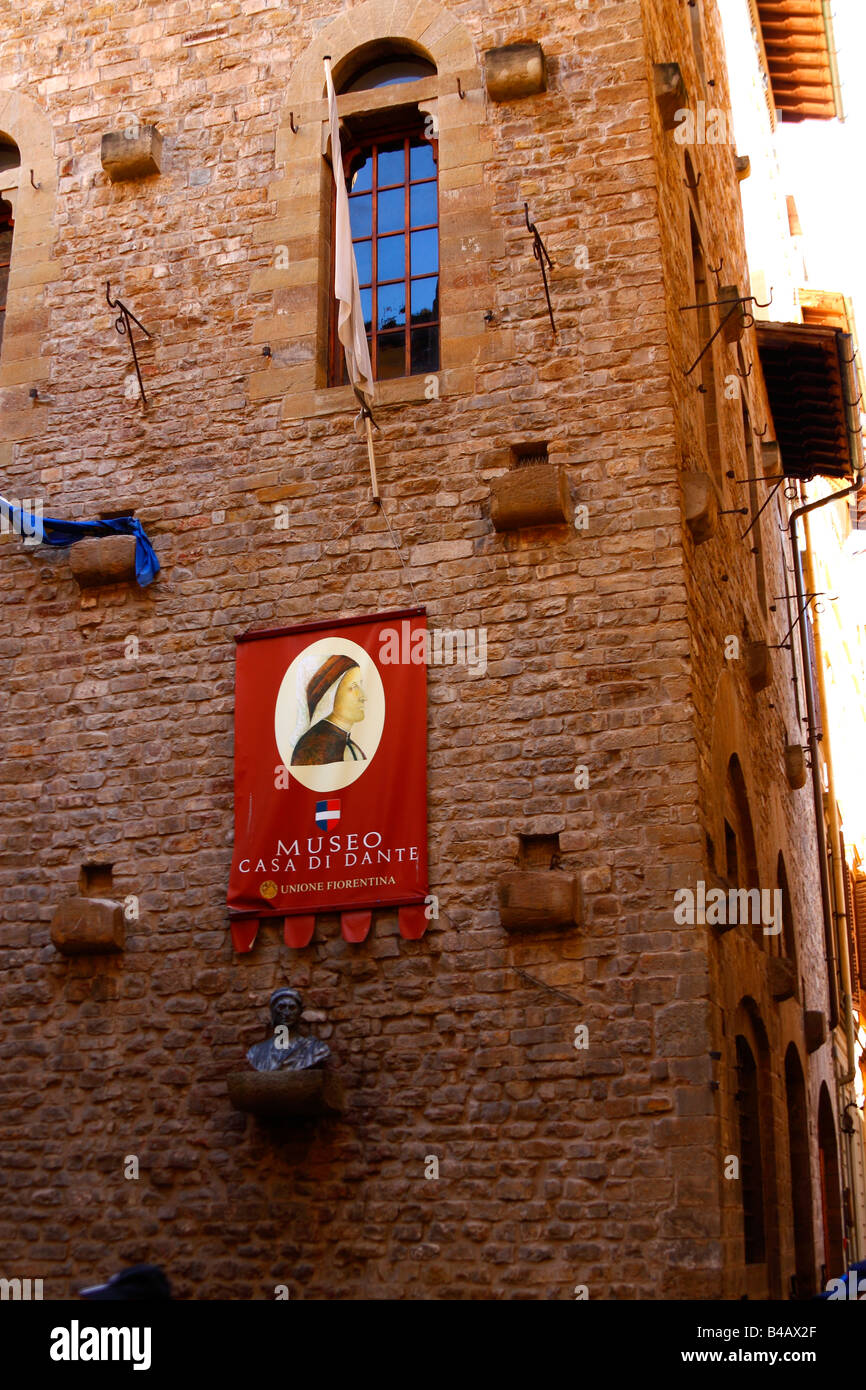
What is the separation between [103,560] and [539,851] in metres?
3.37

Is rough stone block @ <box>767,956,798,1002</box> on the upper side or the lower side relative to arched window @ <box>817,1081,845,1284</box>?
upper

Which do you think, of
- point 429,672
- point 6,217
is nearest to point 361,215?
point 6,217

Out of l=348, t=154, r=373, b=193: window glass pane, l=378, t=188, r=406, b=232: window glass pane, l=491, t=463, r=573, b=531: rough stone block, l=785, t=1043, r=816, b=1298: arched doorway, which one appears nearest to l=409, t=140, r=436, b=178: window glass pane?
l=378, t=188, r=406, b=232: window glass pane

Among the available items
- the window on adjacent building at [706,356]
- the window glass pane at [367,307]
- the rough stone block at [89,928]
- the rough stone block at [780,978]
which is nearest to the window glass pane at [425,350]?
the window glass pane at [367,307]

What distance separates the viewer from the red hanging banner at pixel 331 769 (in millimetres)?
8539

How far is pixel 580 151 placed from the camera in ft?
31.1

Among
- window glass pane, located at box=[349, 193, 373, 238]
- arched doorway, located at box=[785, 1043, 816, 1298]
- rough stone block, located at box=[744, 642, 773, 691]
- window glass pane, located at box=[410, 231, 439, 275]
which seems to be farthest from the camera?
arched doorway, located at box=[785, 1043, 816, 1298]

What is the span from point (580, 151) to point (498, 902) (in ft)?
15.3

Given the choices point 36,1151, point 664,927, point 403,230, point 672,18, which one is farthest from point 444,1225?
point 672,18

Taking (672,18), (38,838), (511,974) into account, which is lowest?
(511,974)

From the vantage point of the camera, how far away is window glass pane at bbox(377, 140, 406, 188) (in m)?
10.2

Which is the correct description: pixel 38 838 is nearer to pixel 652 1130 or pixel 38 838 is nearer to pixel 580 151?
pixel 652 1130

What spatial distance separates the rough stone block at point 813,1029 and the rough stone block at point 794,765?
214 centimetres

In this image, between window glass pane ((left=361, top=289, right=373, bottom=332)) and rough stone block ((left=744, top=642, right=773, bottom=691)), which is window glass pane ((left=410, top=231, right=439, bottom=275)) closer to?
window glass pane ((left=361, top=289, right=373, bottom=332))
